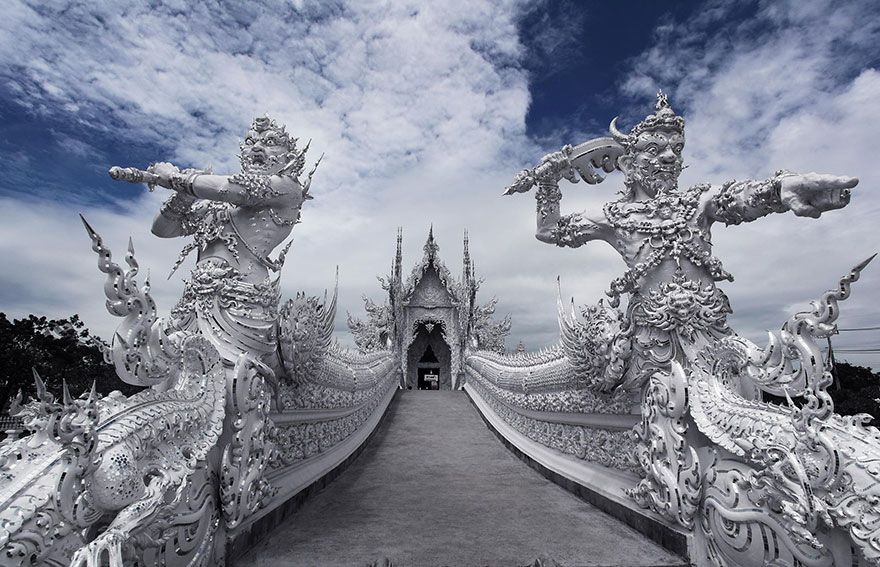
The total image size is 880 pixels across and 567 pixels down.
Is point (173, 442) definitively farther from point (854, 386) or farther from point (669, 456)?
point (854, 386)

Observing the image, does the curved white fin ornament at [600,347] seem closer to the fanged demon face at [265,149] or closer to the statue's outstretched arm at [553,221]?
the statue's outstretched arm at [553,221]

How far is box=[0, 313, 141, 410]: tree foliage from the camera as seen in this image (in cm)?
980

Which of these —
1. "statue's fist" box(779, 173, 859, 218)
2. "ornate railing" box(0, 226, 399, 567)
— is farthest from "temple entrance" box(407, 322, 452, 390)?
"statue's fist" box(779, 173, 859, 218)

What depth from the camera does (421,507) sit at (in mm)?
3914

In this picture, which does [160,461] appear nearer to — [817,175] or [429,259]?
[817,175]

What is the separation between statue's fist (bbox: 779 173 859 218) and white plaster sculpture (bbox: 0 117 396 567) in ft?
9.53

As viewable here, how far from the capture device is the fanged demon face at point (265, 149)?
136 inches

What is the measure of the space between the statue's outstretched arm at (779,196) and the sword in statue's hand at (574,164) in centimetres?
91

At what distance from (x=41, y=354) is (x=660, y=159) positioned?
1300 centimetres

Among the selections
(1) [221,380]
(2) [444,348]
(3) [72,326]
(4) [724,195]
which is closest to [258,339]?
(1) [221,380]

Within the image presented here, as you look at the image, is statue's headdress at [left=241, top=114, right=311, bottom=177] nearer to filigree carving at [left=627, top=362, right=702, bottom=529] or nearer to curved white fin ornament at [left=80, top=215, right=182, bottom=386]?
curved white fin ornament at [left=80, top=215, right=182, bottom=386]

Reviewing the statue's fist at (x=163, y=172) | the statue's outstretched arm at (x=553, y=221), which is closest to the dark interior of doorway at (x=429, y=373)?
the statue's outstretched arm at (x=553, y=221)

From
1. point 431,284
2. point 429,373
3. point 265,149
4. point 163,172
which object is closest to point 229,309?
point 163,172

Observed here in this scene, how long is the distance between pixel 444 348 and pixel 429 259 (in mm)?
3965
